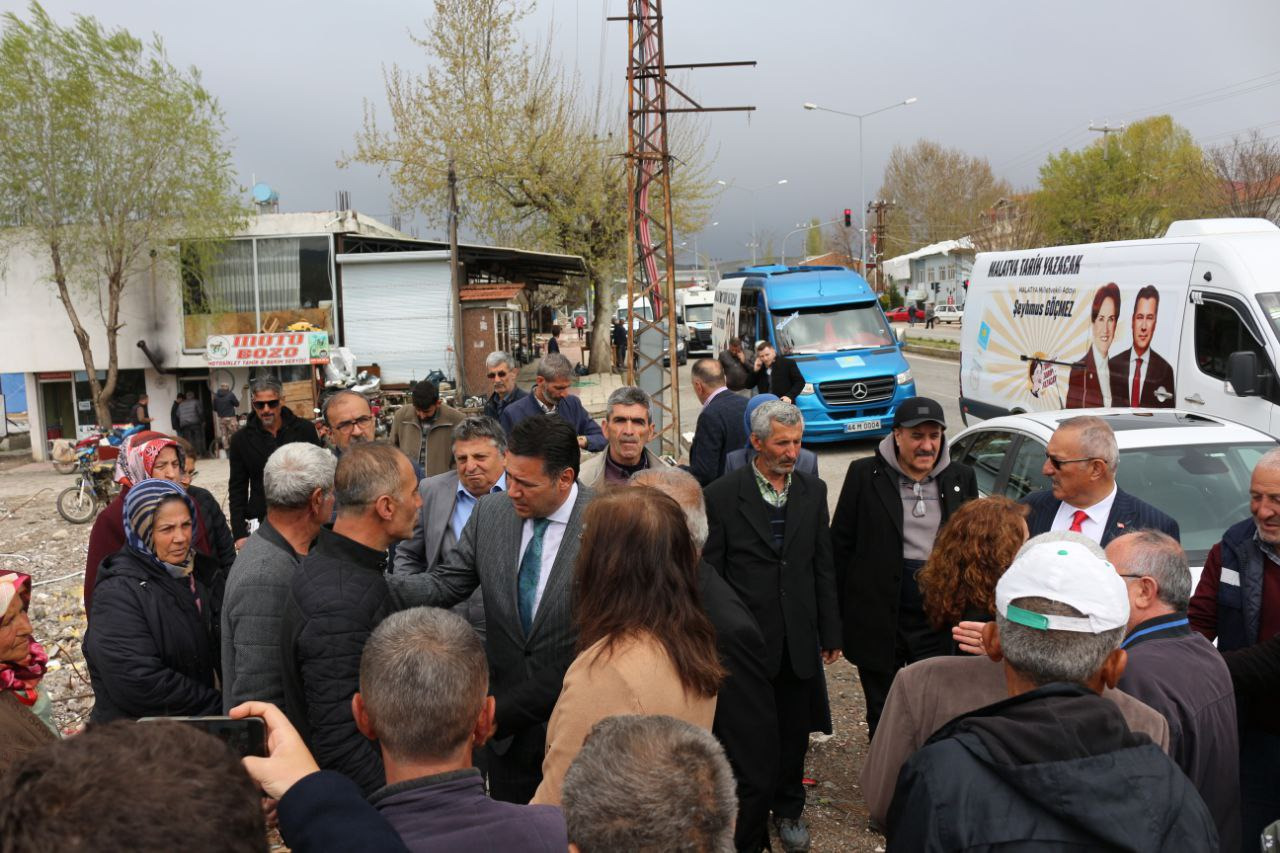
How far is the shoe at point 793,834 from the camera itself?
437 centimetres

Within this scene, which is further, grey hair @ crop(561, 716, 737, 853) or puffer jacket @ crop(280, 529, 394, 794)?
puffer jacket @ crop(280, 529, 394, 794)

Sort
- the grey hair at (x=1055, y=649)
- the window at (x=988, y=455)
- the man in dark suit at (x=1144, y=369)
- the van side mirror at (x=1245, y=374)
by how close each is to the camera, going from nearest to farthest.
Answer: the grey hair at (x=1055, y=649), the window at (x=988, y=455), the van side mirror at (x=1245, y=374), the man in dark suit at (x=1144, y=369)

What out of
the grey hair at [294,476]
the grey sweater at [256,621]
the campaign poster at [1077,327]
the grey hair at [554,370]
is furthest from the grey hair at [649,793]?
the campaign poster at [1077,327]

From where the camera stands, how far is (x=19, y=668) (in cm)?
307

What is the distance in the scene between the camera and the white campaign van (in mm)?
9328

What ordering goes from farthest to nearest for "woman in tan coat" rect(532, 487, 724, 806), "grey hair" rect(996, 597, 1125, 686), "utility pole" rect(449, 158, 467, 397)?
"utility pole" rect(449, 158, 467, 397), "woman in tan coat" rect(532, 487, 724, 806), "grey hair" rect(996, 597, 1125, 686)

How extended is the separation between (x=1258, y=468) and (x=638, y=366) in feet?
42.1

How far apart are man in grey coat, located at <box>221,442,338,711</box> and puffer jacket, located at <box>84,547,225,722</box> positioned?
0.69 ft

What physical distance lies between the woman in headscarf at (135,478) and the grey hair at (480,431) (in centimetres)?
128

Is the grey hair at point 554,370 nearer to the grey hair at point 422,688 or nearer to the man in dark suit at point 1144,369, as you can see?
the grey hair at point 422,688

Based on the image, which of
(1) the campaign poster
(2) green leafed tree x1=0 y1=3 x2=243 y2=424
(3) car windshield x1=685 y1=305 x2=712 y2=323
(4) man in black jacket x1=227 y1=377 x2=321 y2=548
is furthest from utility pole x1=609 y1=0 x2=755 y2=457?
(3) car windshield x1=685 y1=305 x2=712 y2=323

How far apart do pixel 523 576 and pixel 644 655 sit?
3.41 ft

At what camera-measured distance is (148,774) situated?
1245 millimetres

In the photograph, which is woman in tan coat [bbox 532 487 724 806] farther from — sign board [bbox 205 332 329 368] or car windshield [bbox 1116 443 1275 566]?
sign board [bbox 205 332 329 368]
